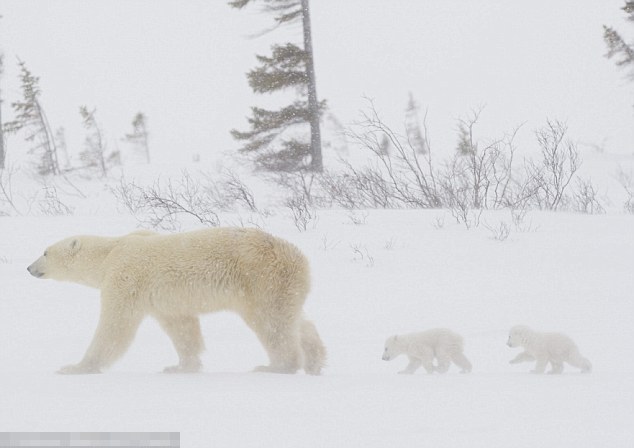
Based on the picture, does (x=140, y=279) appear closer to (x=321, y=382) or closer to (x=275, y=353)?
(x=275, y=353)

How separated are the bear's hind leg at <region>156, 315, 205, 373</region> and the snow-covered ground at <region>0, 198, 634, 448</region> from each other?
38 centimetres

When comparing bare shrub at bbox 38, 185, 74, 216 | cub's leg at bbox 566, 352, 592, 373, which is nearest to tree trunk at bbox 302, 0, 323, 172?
bare shrub at bbox 38, 185, 74, 216

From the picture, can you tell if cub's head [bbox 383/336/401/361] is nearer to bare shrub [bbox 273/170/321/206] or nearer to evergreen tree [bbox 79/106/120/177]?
bare shrub [bbox 273/170/321/206]

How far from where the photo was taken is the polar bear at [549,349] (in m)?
4.26

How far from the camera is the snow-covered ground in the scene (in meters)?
2.37

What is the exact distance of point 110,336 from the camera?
12.9 feet

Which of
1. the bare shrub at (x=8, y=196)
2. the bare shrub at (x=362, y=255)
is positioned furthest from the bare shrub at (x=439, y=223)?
the bare shrub at (x=8, y=196)

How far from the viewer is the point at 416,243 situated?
7902 millimetres

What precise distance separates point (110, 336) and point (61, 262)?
0.86 meters

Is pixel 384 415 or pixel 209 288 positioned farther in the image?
pixel 209 288

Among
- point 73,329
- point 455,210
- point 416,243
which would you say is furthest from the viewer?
point 455,210

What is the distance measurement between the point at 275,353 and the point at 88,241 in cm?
159

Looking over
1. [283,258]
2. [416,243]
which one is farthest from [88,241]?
[416,243]

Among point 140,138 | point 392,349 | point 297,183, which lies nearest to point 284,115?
point 297,183
